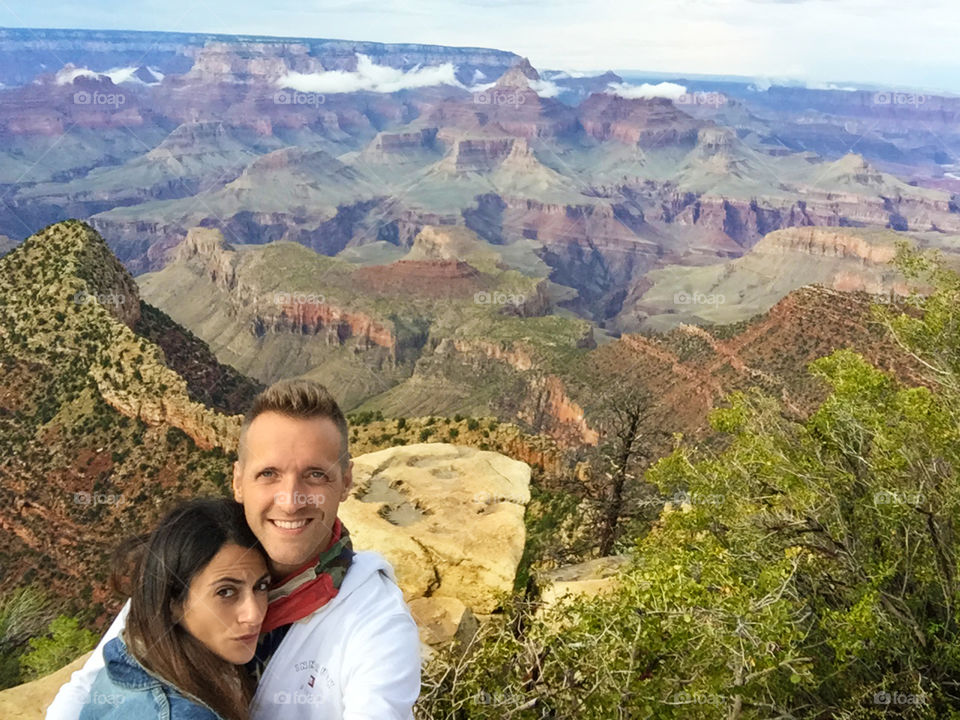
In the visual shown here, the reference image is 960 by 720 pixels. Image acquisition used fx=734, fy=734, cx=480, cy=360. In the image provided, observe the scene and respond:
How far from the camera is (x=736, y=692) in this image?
6.89 metres

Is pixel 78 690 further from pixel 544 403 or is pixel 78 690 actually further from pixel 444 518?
pixel 544 403

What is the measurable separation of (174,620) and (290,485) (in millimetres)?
1078

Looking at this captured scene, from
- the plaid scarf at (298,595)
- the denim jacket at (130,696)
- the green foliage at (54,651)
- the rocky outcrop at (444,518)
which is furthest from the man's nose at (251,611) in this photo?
the green foliage at (54,651)

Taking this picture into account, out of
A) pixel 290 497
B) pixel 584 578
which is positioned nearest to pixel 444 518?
pixel 584 578

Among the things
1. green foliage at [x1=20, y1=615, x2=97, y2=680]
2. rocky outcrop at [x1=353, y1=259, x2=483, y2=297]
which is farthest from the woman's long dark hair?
rocky outcrop at [x1=353, y1=259, x2=483, y2=297]

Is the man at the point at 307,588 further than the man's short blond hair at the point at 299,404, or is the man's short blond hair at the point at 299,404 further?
the man's short blond hair at the point at 299,404

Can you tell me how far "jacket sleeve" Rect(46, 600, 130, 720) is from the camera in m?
4.87

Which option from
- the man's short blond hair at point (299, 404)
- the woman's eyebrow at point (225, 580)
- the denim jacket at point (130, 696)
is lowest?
the denim jacket at point (130, 696)

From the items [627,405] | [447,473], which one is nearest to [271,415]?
[447,473]

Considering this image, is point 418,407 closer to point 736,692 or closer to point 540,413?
point 540,413

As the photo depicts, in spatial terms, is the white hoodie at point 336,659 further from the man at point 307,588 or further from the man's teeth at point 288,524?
the man's teeth at point 288,524

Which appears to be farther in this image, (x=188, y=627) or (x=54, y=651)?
(x=54, y=651)

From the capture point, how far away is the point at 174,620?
4.64 meters

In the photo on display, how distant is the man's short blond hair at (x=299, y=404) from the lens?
5.10 metres
